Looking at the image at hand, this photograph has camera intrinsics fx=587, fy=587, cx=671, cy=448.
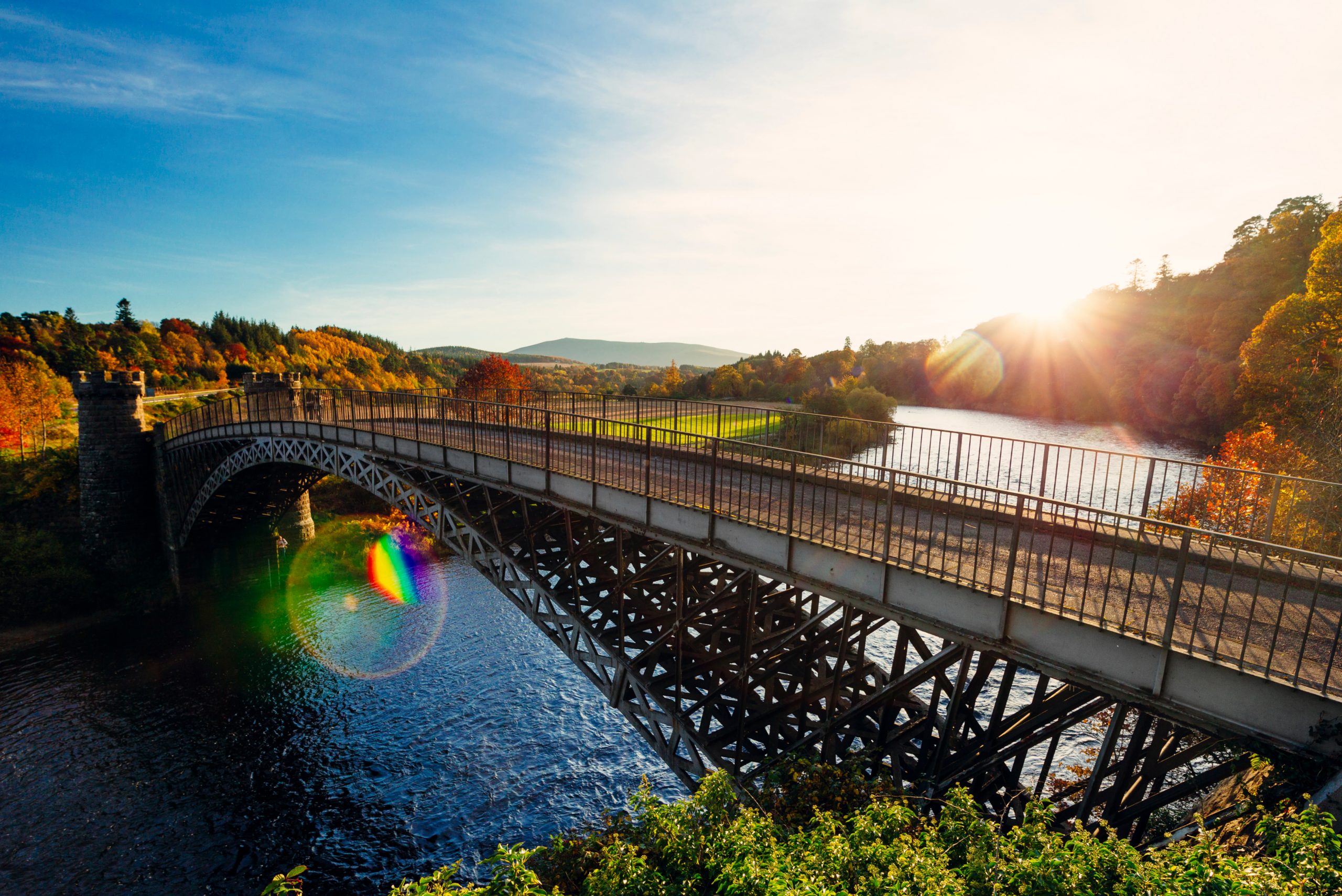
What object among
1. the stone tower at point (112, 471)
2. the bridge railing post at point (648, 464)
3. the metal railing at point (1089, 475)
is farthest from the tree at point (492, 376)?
the bridge railing post at point (648, 464)

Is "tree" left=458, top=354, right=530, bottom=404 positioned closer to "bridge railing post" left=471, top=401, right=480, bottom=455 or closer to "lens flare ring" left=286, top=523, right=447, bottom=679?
→ "lens flare ring" left=286, top=523, right=447, bottom=679

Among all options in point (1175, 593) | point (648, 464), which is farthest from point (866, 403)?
point (1175, 593)

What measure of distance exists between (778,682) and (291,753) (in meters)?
16.8

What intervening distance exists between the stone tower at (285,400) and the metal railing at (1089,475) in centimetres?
981

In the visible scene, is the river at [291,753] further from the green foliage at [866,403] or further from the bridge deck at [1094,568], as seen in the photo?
the green foliage at [866,403]

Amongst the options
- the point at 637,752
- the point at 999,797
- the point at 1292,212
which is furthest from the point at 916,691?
the point at 1292,212

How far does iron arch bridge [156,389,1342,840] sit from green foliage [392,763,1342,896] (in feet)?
3.50

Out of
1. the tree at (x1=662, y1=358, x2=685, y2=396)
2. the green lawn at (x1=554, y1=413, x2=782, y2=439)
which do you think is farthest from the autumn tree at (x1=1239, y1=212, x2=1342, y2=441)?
the tree at (x1=662, y1=358, x2=685, y2=396)

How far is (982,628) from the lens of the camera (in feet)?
24.1

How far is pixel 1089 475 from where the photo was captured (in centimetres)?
3656

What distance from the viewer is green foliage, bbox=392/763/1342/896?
4457 millimetres

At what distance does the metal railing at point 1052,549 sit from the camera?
6133 millimetres

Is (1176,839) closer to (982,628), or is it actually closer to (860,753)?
(982,628)

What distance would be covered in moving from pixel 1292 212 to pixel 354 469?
2516 inches
